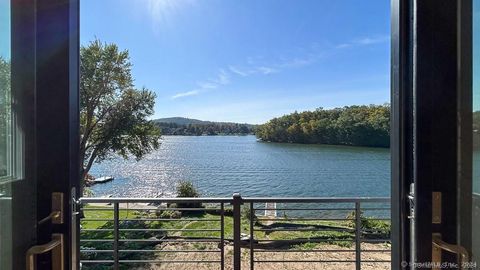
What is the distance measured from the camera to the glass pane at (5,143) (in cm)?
70

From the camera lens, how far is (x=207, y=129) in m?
10.6

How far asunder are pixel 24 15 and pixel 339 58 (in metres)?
9.32

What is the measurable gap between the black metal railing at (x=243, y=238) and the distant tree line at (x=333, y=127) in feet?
4.82

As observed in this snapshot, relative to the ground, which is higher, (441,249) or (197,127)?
(197,127)

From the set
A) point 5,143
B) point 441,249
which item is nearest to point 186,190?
point 5,143

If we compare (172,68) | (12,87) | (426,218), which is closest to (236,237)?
(426,218)

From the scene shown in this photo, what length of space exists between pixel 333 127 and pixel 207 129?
17.9 ft

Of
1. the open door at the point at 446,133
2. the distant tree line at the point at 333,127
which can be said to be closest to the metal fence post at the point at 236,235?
the open door at the point at 446,133

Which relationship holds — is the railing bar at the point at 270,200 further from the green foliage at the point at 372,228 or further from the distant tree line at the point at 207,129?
the distant tree line at the point at 207,129

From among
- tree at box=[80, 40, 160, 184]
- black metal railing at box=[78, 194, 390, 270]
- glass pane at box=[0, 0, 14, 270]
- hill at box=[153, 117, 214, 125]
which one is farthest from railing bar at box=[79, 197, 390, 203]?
hill at box=[153, 117, 214, 125]

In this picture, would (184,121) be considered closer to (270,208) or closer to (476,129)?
(270,208)

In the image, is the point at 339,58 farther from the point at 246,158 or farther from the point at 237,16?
the point at 246,158

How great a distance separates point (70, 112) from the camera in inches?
33.0

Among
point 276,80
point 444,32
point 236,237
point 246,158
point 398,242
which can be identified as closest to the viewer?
point 444,32
